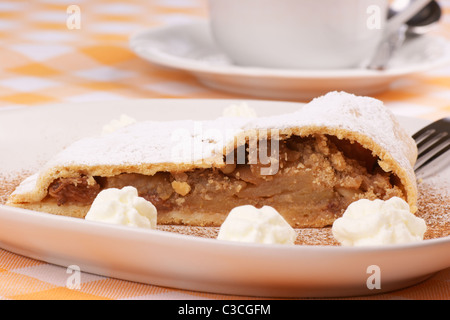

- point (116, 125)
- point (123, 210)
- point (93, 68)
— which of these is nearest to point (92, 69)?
point (93, 68)

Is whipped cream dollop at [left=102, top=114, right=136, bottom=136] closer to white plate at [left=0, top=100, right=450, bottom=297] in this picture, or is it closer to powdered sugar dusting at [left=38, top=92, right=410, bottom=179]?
powdered sugar dusting at [left=38, top=92, right=410, bottom=179]

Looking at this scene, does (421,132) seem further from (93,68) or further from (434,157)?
(93,68)

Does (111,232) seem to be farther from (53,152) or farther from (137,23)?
(137,23)

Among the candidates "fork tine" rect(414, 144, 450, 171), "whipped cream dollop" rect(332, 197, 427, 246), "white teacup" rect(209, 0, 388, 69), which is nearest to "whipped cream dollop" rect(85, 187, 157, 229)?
"whipped cream dollop" rect(332, 197, 427, 246)

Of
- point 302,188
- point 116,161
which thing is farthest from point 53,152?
point 302,188

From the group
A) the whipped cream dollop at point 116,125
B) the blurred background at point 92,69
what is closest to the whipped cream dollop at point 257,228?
the whipped cream dollop at point 116,125
